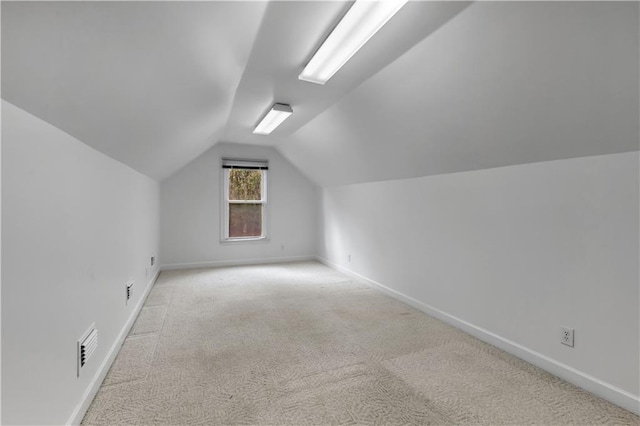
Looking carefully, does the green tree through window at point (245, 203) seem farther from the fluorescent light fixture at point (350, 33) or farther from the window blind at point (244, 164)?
the fluorescent light fixture at point (350, 33)

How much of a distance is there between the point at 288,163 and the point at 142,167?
3.16 meters

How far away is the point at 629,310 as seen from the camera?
1.74m

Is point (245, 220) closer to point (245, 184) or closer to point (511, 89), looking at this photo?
point (245, 184)

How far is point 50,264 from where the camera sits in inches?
51.9

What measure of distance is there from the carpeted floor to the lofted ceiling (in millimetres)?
1571

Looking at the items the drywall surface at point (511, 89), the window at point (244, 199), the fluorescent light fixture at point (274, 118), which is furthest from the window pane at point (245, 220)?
the drywall surface at point (511, 89)

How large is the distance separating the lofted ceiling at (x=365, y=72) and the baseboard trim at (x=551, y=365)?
4.79 feet

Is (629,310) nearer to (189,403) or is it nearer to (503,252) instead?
(503,252)

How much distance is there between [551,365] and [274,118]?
11.2ft

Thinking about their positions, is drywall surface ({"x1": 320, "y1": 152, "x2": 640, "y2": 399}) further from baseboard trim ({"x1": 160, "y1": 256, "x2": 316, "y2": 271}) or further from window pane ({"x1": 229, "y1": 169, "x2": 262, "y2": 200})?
window pane ({"x1": 229, "y1": 169, "x2": 262, "y2": 200})

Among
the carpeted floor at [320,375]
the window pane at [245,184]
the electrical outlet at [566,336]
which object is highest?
the window pane at [245,184]

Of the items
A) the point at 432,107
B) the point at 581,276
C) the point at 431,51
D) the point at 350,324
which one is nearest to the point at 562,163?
the point at 581,276

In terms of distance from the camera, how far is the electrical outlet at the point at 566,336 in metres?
2.01

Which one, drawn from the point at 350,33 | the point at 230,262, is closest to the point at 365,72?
the point at 350,33
